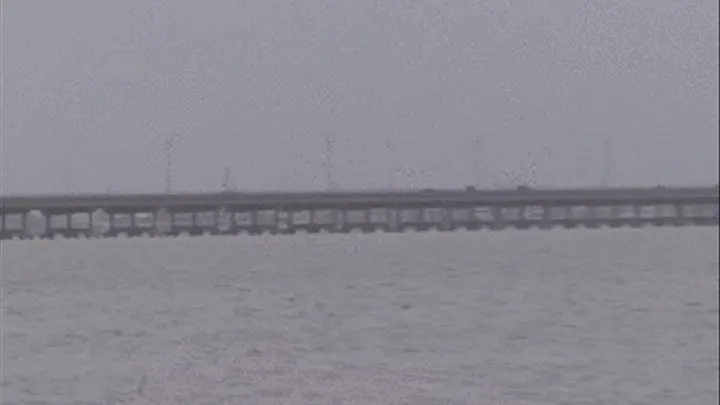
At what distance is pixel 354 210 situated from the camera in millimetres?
92375

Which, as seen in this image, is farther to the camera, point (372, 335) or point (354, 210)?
point (354, 210)

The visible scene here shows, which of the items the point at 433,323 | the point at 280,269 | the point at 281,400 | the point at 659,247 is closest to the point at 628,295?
the point at 433,323

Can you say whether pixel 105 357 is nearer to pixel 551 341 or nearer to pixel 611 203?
pixel 551 341

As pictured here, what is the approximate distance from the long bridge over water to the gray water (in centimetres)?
2715

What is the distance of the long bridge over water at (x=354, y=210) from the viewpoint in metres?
86.5

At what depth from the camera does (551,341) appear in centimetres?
2653

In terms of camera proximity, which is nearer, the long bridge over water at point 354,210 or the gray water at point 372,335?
the gray water at point 372,335

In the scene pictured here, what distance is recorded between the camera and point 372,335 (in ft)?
92.5

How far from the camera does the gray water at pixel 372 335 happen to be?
66.2ft

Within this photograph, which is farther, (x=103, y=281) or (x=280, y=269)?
(x=280, y=269)

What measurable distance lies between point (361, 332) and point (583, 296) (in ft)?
36.4

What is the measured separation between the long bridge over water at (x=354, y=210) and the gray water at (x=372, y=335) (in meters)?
27.2

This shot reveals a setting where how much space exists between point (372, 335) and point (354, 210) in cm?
Answer: 6420

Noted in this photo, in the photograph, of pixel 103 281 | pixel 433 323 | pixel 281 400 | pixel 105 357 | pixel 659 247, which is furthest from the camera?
pixel 659 247
